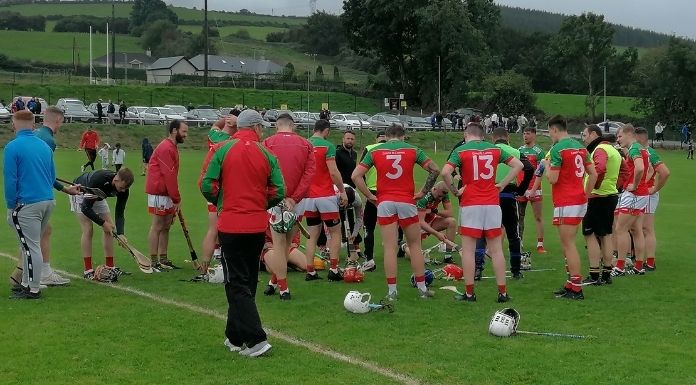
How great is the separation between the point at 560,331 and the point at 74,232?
36.9 feet

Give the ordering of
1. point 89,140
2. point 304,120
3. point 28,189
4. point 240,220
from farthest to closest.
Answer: point 304,120
point 89,140
point 28,189
point 240,220

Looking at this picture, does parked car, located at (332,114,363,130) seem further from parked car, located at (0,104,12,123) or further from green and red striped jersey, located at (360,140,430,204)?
green and red striped jersey, located at (360,140,430,204)

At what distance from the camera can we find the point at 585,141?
11266mm

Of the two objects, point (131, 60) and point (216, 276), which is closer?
point (216, 276)

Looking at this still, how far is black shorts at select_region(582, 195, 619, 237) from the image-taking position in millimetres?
11109

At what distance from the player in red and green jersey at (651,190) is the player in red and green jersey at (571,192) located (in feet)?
7.04

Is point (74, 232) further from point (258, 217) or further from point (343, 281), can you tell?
point (258, 217)

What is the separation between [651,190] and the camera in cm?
1218

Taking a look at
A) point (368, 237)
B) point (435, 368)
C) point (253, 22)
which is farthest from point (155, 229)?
point (253, 22)

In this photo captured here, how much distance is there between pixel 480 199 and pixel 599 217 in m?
2.30

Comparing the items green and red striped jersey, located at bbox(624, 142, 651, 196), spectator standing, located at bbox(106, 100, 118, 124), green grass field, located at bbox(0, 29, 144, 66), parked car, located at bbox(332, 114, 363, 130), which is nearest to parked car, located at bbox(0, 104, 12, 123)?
spectator standing, located at bbox(106, 100, 118, 124)

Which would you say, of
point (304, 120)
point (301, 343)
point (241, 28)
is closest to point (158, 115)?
point (304, 120)

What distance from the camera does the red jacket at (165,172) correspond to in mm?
11516

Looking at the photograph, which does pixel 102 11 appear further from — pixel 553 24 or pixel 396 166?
pixel 396 166
